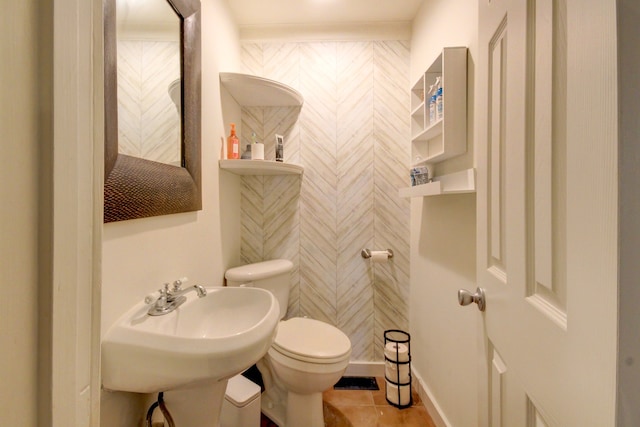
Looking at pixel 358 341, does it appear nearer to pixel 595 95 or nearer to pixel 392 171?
pixel 392 171

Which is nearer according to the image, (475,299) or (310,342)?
(475,299)

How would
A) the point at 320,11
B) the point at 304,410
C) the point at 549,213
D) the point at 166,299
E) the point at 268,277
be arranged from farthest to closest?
the point at 320,11 < the point at 268,277 < the point at 304,410 < the point at 166,299 < the point at 549,213

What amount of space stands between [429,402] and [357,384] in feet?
1.50

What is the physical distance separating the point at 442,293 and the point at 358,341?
77 centimetres

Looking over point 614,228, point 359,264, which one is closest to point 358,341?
point 359,264

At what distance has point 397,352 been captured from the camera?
1601 millimetres

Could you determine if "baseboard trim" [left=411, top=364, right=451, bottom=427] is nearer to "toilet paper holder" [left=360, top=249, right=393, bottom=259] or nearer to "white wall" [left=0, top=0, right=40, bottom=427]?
"toilet paper holder" [left=360, top=249, right=393, bottom=259]

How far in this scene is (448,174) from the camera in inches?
52.1

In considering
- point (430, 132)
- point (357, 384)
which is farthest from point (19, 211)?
point (357, 384)

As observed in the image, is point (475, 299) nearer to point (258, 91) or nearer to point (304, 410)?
point (304, 410)

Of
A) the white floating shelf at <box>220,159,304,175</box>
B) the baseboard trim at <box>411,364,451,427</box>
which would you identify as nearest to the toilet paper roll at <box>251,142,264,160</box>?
the white floating shelf at <box>220,159,304,175</box>

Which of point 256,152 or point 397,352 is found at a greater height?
point 256,152

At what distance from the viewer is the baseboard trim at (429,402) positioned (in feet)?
4.57

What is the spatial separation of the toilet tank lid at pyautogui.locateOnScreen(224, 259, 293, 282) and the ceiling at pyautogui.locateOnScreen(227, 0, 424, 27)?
1654 mm
